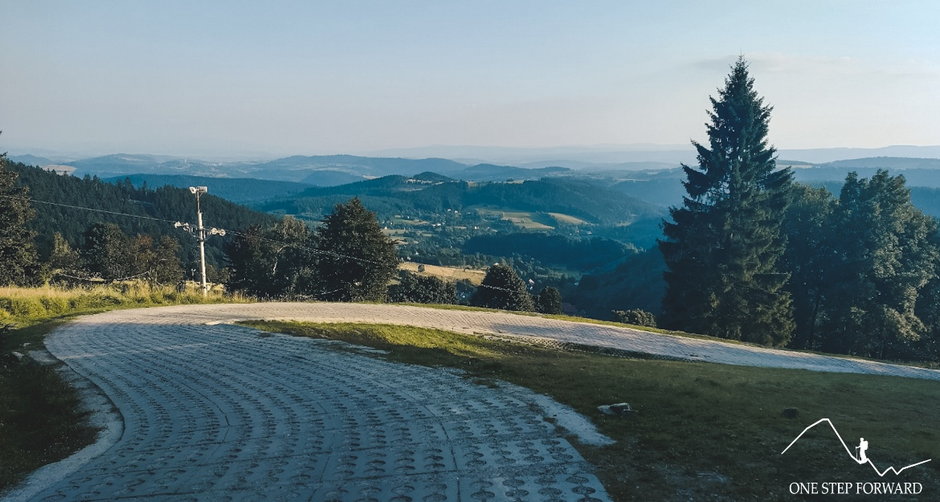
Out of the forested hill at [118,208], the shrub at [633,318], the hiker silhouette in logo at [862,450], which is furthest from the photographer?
the forested hill at [118,208]

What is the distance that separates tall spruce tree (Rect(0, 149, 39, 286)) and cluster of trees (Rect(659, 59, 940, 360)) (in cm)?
4374

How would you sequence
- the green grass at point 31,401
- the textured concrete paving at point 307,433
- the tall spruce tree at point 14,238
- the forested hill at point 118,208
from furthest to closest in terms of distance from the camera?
the forested hill at point 118,208
the tall spruce tree at point 14,238
the green grass at point 31,401
the textured concrete paving at point 307,433

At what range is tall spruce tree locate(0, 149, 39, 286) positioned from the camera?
3706 cm

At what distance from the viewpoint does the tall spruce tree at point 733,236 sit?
34.8m

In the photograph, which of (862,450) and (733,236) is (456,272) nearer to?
(733,236)

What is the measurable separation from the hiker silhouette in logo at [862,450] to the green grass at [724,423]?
9cm

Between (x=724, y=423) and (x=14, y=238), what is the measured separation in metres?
46.7

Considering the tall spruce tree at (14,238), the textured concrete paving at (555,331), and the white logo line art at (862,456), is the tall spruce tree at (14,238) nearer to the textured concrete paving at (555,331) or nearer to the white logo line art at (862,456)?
the textured concrete paving at (555,331)

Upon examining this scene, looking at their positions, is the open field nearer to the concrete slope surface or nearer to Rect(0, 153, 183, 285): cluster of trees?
Rect(0, 153, 183, 285): cluster of trees

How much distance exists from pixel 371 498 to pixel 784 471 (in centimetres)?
463

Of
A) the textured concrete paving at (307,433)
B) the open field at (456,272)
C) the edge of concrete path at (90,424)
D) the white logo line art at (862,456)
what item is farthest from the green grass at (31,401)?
the open field at (456,272)

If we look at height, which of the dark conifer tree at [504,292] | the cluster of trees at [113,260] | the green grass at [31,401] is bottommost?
the dark conifer tree at [504,292]

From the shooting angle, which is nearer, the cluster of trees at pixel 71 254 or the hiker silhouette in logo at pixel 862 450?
the hiker silhouette in logo at pixel 862 450

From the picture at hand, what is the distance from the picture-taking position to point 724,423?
8188mm
